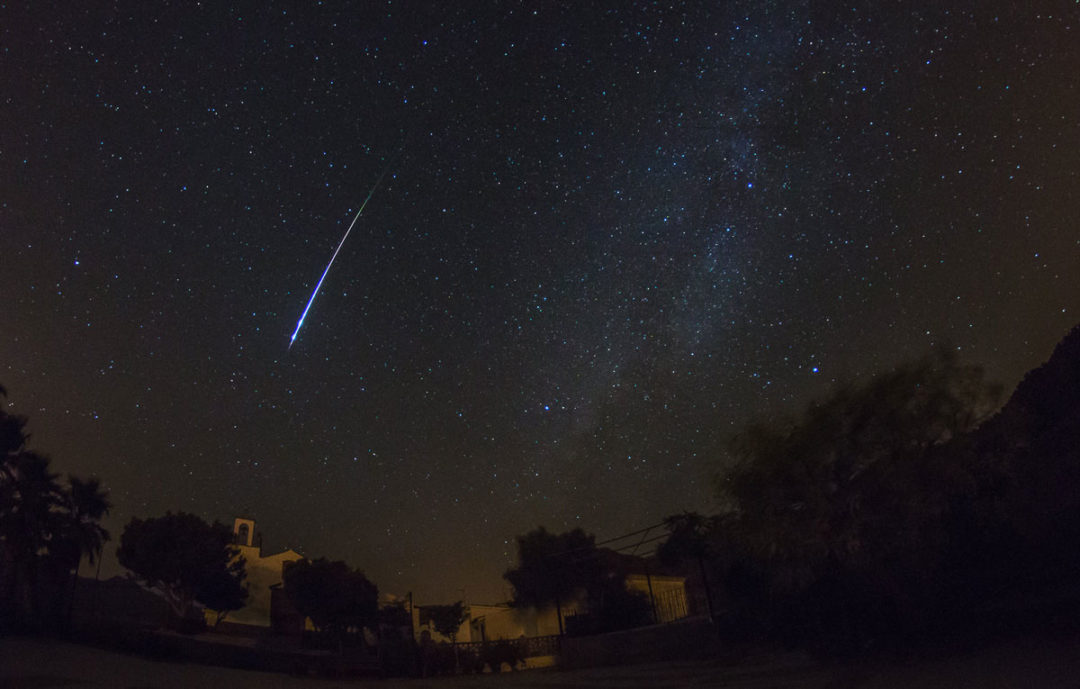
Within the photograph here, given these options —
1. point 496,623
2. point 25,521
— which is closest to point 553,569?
point 496,623

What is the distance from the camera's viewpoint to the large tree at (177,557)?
143ft

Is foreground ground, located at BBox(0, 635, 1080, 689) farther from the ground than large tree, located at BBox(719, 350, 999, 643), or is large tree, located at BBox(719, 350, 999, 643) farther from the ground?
large tree, located at BBox(719, 350, 999, 643)

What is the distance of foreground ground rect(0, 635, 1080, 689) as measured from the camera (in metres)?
14.7

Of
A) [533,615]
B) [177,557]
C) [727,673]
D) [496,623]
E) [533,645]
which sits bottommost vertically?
[727,673]

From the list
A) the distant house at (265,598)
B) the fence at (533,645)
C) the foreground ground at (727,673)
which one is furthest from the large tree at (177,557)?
the foreground ground at (727,673)

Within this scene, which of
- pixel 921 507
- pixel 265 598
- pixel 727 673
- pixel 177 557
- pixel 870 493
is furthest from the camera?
pixel 265 598

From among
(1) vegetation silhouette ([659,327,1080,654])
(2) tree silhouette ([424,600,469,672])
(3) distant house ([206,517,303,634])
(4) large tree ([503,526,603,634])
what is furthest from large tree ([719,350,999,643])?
(3) distant house ([206,517,303,634])

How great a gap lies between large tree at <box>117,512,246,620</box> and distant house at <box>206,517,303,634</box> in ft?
27.3

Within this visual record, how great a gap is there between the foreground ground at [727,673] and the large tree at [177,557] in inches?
828

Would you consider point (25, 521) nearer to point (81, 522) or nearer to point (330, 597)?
point (81, 522)

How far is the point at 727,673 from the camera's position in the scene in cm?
2284

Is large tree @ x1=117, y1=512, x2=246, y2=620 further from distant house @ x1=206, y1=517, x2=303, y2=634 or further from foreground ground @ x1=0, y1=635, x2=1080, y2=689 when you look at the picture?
foreground ground @ x1=0, y1=635, x2=1080, y2=689

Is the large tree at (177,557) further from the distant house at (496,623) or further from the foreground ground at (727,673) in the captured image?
the foreground ground at (727,673)

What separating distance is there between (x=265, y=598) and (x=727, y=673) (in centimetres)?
4780
